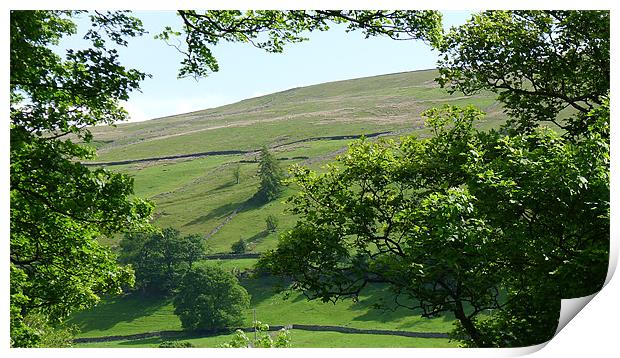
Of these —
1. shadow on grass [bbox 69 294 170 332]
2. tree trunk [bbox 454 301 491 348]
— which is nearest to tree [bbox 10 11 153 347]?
tree trunk [bbox 454 301 491 348]

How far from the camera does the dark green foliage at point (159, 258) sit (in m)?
24.8

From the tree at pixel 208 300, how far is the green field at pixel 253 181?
33.9 inches

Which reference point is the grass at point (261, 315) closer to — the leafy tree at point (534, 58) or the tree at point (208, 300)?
the tree at point (208, 300)

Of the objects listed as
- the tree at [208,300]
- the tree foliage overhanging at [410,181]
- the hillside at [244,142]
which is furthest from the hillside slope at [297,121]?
the tree foliage overhanging at [410,181]

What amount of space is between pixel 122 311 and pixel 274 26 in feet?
77.1

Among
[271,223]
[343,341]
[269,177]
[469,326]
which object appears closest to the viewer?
[469,326]

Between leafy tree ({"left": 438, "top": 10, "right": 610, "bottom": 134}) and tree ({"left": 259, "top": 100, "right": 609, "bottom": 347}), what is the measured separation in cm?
96

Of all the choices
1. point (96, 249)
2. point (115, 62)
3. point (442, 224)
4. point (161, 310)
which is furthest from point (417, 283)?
point (161, 310)

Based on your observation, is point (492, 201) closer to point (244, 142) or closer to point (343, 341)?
point (343, 341)

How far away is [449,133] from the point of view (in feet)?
53.1

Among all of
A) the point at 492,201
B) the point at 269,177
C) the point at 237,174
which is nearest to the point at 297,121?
the point at 237,174

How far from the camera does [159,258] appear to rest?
2525 centimetres

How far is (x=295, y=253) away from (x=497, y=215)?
534cm
